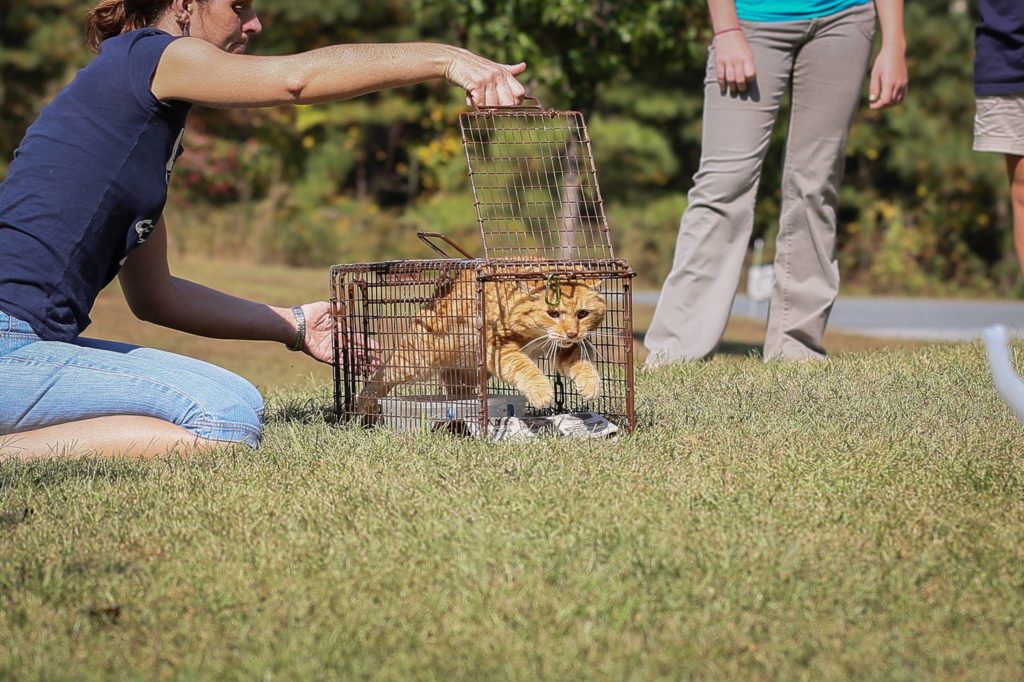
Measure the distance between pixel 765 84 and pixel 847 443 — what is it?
214 cm

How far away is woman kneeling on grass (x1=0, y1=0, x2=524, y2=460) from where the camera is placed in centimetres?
298

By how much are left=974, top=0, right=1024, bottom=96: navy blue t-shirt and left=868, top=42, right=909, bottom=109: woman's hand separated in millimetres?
291

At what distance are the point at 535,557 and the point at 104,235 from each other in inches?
62.3

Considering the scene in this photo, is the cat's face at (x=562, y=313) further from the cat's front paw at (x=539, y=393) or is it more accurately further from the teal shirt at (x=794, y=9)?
the teal shirt at (x=794, y=9)

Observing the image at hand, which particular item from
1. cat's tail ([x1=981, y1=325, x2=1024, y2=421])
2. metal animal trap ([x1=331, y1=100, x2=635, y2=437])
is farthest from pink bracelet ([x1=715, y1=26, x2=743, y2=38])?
cat's tail ([x1=981, y1=325, x2=1024, y2=421])

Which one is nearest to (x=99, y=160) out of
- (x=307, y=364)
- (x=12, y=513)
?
(x=12, y=513)

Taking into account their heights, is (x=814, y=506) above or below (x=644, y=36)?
below

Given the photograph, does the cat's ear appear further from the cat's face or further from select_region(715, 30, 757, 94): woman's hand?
select_region(715, 30, 757, 94): woman's hand

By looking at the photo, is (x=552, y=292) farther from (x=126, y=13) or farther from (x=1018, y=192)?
(x=1018, y=192)

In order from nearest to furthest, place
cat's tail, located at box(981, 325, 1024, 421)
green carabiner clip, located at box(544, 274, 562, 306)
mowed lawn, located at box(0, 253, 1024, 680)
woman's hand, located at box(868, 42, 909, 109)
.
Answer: mowed lawn, located at box(0, 253, 1024, 680) → cat's tail, located at box(981, 325, 1024, 421) → green carabiner clip, located at box(544, 274, 562, 306) → woman's hand, located at box(868, 42, 909, 109)

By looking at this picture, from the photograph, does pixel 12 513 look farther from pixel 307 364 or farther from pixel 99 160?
pixel 307 364

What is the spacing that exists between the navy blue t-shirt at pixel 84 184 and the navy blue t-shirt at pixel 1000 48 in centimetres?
314

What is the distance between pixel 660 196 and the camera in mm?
18938

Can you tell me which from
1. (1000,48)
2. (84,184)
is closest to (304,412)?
(84,184)
